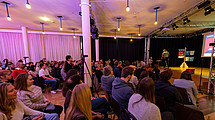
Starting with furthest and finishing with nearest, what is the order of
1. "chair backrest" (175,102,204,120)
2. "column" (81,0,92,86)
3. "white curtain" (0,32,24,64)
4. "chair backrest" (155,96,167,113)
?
"white curtain" (0,32,24,64) < "column" (81,0,92,86) < "chair backrest" (155,96,167,113) < "chair backrest" (175,102,204,120)

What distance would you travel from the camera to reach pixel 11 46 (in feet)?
23.2

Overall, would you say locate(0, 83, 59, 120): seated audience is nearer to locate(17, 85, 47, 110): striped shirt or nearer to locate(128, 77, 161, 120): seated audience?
locate(17, 85, 47, 110): striped shirt

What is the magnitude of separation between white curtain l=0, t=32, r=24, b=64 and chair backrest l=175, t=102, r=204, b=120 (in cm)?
1034

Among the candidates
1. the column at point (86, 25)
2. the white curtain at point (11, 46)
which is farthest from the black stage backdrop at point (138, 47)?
the white curtain at point (11, 46)

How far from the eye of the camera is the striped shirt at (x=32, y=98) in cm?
142


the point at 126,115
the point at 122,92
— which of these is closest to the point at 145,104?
the point at 126,115

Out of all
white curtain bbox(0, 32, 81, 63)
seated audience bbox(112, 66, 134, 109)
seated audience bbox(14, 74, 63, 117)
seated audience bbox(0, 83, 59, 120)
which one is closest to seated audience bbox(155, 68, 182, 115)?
seated audience bbox(112, 66, 134, 109)

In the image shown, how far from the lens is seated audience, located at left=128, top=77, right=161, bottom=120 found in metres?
0.96

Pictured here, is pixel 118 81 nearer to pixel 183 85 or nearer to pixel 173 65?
pixel 183 85

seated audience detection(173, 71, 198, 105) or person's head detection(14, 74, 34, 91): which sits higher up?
person's head detection(14, 74, 34, 91)

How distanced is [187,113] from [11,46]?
10797 mm

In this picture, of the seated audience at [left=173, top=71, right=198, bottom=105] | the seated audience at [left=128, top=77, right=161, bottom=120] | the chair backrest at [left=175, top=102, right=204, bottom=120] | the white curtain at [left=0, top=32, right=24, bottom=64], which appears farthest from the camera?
the white curtain at [left=0, top=32, right=24, bottom=64]

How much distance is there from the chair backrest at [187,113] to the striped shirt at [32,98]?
2.20 m

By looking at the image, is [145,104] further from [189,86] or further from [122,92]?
[189,86]
